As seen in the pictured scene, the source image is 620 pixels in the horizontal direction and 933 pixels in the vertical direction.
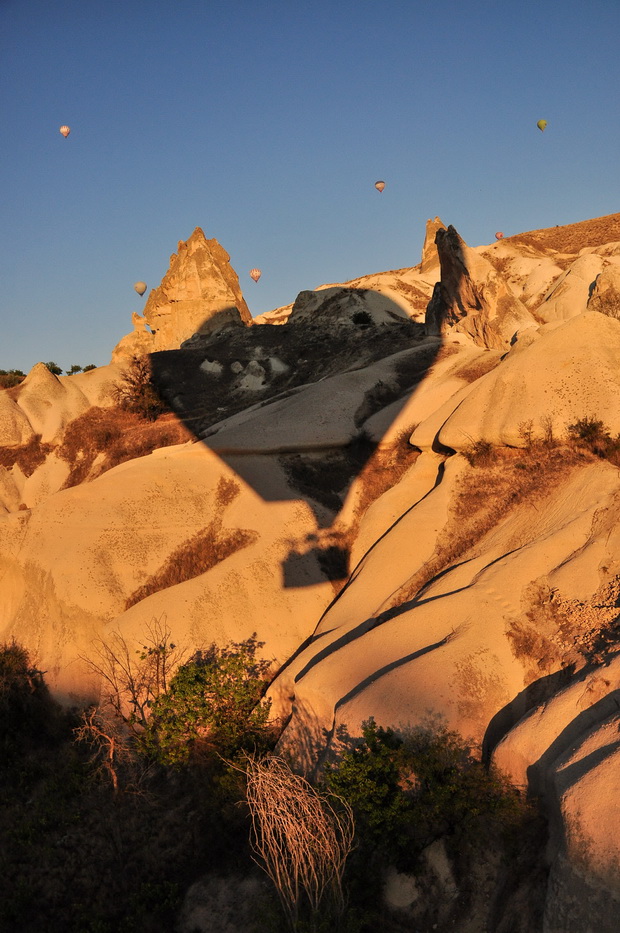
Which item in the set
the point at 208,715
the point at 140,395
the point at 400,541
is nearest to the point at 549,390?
the point at 400,541

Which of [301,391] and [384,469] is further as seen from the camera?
[301,391]

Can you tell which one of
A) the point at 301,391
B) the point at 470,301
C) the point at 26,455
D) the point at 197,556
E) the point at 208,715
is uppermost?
the point at 26,455

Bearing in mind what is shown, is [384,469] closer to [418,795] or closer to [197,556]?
[197,556]

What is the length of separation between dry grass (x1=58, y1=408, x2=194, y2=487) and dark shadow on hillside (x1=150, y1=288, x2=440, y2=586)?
1.08m

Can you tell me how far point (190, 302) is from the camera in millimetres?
56969

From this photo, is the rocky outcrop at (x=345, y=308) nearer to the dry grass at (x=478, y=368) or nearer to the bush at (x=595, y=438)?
the dry grass at (x=478, y=368)

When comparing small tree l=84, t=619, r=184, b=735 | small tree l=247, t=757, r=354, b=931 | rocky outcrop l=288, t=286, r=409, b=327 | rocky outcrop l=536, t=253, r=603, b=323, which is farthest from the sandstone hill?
rocky outcrop l=288, t=286, r=409, b=327

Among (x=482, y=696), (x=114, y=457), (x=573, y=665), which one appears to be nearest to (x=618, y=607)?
(x=573, y=665)

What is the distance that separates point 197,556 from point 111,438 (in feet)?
40.9

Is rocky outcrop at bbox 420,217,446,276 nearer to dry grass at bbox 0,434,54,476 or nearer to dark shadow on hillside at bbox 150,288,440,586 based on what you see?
dark shadow on hillside at bbox 150,288,440,586

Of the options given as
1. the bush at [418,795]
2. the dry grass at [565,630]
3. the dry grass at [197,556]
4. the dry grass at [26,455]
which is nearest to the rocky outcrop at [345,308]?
the dry grass at [26,455]

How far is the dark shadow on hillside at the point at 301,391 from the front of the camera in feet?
70.5

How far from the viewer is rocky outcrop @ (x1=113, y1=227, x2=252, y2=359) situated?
56.5 m

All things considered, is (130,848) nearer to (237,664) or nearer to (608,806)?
(237,664)
